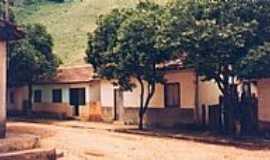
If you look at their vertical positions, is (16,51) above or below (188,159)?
above

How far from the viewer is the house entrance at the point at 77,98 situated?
35.2 m

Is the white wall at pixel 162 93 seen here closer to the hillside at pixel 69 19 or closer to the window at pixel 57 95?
the window at pixel 57 95

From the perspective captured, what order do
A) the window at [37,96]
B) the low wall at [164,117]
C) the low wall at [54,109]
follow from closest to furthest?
1. the low wall at [164,117]
2. the low wall at [54,109]
3. the window at [37,96]

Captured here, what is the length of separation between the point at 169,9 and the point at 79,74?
13765 millimetres

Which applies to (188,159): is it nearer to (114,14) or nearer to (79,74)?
(114,14)

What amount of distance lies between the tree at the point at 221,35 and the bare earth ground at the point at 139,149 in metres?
3.15

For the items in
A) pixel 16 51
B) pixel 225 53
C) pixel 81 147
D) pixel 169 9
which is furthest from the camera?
pixel 16 51

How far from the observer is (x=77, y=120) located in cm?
3491

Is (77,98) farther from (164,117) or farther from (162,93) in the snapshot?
(164,117)

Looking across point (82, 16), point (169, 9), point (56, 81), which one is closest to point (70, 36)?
point (82, 16)

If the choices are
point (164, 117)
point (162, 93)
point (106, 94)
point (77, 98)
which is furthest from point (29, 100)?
point (164, 117)

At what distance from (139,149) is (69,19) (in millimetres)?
50938

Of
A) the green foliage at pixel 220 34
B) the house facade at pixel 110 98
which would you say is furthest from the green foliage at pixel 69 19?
the green foliage at pixel 220 34

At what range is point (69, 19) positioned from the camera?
68250mm
